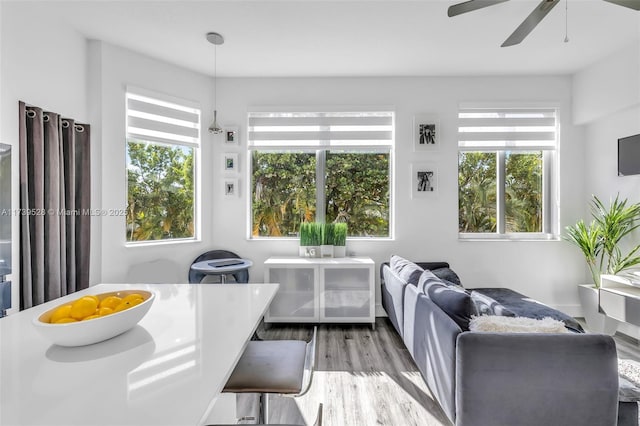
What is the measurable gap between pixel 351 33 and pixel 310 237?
2.01 metres

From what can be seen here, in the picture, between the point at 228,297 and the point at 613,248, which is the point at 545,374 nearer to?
the point at 228,297

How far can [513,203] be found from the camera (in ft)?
12.3

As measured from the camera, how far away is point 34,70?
→ 2375 mm

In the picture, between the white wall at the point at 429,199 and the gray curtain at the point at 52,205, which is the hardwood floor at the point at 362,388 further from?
the gray curtain at the point at 52,205

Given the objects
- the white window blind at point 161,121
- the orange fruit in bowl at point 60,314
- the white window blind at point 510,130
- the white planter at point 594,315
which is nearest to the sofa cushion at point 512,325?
the orange fruit in bowl at point 60,314

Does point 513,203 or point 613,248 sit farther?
point 513,203

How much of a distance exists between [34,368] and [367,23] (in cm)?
285

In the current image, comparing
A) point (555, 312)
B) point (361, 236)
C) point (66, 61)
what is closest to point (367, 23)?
point (361, 236)

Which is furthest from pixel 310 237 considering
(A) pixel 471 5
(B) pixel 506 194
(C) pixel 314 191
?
(A) pixel 471 5

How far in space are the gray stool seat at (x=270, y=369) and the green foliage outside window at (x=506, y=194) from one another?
304 cm

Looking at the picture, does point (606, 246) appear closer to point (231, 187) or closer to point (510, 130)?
point (510, 130)

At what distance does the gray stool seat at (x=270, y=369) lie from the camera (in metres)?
1.11

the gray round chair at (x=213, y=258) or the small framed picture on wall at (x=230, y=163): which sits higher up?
the small framed picture on wall at (x=230, y=163)

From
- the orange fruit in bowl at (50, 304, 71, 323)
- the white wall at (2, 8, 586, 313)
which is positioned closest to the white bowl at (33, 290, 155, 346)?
the orange fruit in bowl at (50, 304, 71, 323)
